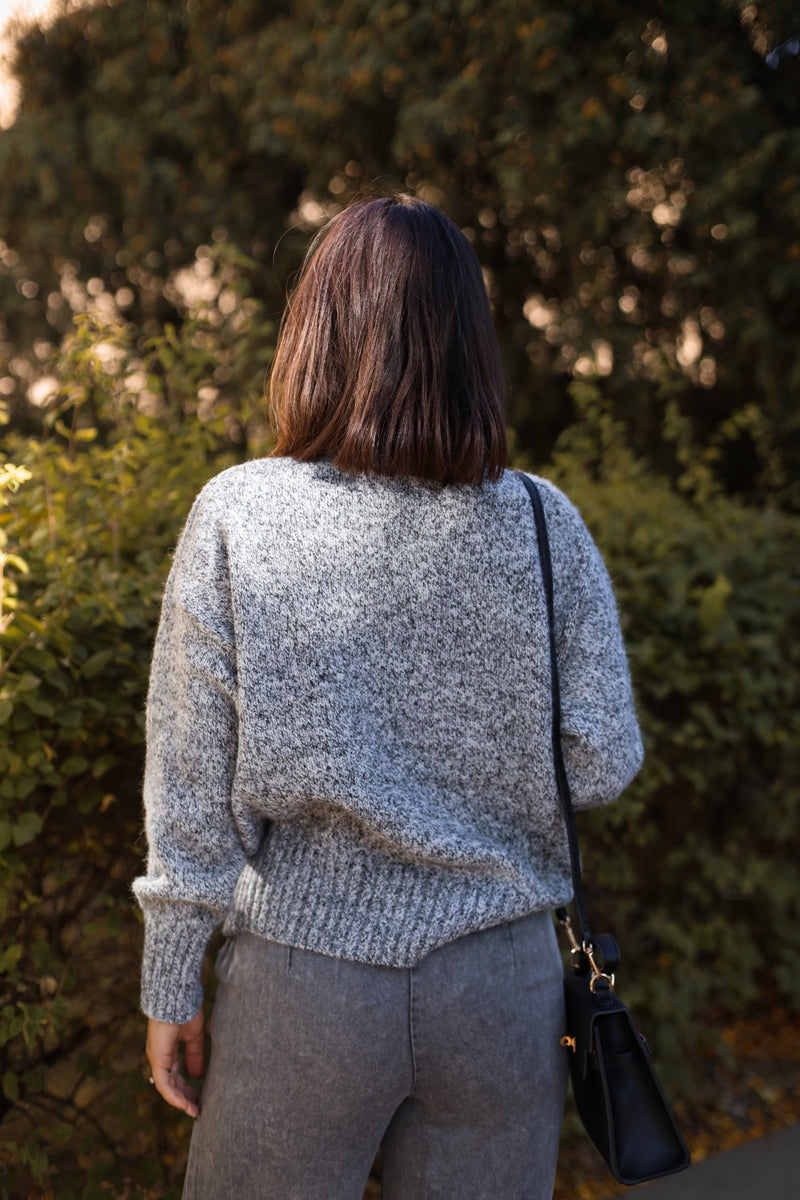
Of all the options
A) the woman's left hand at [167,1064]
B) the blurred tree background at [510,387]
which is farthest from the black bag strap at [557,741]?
the blurred tree background at [510,387]

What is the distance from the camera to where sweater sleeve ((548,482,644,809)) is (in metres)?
1.17

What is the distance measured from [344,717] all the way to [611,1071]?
0.59 metres

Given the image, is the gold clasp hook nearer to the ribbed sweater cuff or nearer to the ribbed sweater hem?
the ribbed sweater hem

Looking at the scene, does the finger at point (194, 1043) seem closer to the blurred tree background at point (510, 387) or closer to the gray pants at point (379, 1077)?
the gray pants at point (379, 1077)

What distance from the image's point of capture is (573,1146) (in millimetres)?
2658

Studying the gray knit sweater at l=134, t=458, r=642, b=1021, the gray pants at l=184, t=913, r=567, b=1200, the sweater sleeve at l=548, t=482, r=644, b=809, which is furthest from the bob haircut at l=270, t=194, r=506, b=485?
the gray pants at l=184, t=913, r=567, b=1200

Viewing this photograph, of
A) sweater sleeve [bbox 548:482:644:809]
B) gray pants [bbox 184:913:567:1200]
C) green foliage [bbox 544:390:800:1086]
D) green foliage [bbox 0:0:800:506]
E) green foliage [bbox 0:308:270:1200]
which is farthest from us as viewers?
green foliage [bbox 0:0:800:506]

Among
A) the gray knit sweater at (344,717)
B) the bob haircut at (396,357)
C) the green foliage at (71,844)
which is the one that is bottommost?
the green foliage at (71,844)

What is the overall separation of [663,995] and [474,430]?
2.21 m

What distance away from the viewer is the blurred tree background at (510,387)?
1.72 m

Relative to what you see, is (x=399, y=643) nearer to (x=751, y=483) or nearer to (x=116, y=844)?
(x=116, y=844)

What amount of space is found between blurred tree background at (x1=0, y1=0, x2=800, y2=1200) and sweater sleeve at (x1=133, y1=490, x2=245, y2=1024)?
48 cm

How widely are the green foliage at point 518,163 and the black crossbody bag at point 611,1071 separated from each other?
2641mm

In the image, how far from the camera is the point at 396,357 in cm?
109
